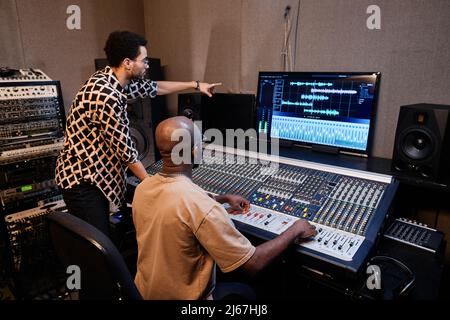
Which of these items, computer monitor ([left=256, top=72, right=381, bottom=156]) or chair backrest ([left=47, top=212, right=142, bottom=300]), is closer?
chair backrest ([left=47, top=212, right=142, bottom=300])

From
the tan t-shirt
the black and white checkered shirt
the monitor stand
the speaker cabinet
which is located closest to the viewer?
the tan t-shirt

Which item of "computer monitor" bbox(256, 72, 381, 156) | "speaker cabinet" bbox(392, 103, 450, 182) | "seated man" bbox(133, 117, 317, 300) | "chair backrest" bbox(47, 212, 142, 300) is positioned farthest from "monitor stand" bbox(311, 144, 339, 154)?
"chair backrest" bbox(47, 212, 142, 300)

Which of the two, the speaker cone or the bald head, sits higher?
the bald head

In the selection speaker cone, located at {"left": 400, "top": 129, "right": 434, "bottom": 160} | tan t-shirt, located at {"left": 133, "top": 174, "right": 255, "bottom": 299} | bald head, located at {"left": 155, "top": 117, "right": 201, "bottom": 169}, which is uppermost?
bald head, located at {"left": 155, "top": 117, "right": 201, "bottom": 169}

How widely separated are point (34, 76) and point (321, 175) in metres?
1.86

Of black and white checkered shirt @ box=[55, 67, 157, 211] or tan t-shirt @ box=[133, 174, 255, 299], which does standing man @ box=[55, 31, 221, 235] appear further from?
tan t-shirt @ box=[133, 174, 255, 299]

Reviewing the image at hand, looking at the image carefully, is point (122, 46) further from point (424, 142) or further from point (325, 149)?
point (424, 142)

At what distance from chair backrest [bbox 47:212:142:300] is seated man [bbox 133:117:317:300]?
0.18 metres

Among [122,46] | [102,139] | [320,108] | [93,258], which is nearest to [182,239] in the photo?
[93,258]

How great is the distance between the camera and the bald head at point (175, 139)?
3.65ft

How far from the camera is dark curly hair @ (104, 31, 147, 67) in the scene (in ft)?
5.37

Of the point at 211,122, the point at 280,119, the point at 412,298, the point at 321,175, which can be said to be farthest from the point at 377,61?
the point at 412,298
